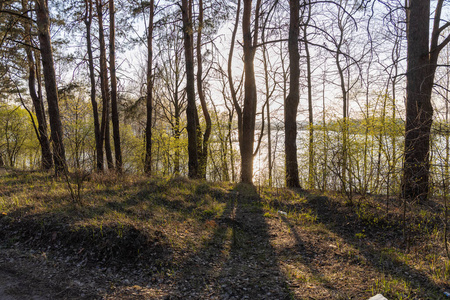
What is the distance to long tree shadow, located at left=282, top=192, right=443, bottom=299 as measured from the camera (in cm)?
299

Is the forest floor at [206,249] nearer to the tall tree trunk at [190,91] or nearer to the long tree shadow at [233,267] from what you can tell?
the long tree shadow at [233,267]

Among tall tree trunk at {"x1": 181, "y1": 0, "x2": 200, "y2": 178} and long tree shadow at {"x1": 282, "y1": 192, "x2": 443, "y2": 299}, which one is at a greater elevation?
tall tree trunk at {"x1": 181, "y1": 0, "x2": 200, "y2": 178}

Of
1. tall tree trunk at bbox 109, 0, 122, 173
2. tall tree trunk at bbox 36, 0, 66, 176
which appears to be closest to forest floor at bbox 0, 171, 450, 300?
tall tree trunk at bbox 36, 0, 66, 176

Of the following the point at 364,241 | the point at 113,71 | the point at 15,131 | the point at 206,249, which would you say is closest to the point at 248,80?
the point at 113,71

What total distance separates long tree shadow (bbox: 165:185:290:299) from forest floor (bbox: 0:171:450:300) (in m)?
0.01

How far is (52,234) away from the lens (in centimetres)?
366

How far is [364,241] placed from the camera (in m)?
4.27

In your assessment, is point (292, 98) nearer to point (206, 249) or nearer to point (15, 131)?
point (206, 249)

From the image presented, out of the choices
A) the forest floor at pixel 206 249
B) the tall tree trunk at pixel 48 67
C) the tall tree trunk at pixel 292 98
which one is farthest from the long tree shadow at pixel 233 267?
the tall tree trunk at pixel 48 67

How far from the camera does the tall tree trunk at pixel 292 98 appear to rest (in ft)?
25.2

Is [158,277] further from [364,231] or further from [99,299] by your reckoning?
[364,231]

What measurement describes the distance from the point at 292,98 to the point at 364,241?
5.05 m

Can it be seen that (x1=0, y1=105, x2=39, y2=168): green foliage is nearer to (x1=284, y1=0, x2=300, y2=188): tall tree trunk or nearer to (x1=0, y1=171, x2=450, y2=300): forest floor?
(x1=0, y1=171, x2=450, y2=300): forest floor

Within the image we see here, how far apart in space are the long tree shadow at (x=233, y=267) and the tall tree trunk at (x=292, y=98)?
3.75m
